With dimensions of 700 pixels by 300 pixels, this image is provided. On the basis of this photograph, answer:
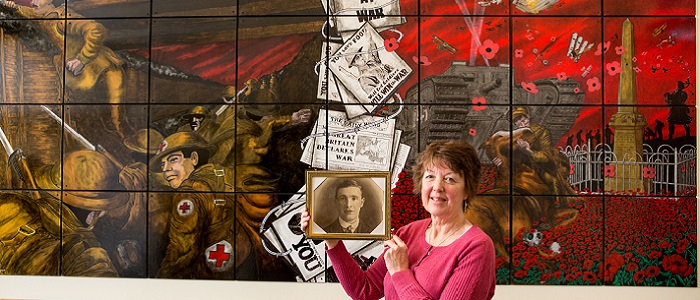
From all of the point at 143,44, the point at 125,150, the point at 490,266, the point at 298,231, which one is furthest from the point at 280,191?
the point at 490,266

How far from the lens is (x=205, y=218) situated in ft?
13.0

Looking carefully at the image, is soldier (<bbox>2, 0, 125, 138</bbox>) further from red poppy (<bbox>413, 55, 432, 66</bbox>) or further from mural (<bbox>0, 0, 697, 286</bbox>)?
red poppy (<bbox>413, 55, 432, 66</bbox>)

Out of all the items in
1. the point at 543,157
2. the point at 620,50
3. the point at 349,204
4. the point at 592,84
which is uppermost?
the point at 620,50

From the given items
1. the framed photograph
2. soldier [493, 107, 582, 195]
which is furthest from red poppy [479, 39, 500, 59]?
the framed photograph

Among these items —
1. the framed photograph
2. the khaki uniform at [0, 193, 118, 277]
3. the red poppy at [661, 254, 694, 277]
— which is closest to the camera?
the framed photograph

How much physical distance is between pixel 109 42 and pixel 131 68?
0.23 m

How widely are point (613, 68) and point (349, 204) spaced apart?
7.48ft

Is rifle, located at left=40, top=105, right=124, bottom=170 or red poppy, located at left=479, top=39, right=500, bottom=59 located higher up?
red poppy, located at left=479, top=39, right=500, bottom=59

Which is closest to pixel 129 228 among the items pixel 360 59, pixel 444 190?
pixel 360 59

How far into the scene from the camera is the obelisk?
382 centimetres

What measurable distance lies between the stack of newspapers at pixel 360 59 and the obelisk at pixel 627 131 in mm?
1347

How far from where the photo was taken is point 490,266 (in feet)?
6.54

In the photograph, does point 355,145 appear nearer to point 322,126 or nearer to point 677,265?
point 322,126

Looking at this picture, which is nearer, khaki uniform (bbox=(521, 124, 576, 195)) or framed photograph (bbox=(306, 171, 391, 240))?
framed photograph (bbox=(306, 171, 391, 240))
